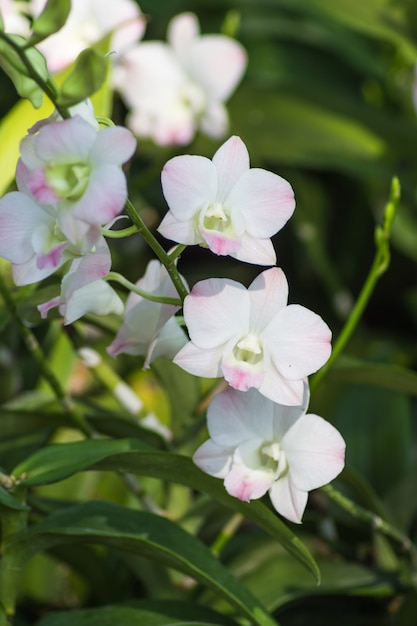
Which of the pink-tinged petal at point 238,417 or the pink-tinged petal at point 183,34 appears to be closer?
the pink-tinged petal at point 238,417

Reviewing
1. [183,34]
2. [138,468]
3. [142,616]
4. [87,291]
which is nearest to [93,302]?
[87,291]

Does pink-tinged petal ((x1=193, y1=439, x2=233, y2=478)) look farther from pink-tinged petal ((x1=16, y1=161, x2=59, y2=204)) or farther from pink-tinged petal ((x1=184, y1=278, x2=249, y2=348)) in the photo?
pink-tinged petal ((x1=16, y1=161, x2=59, y2=204))

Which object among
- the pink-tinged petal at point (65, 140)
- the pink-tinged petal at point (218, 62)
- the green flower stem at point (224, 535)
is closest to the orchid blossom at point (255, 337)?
the pink-tinged petal at point (65, 140)

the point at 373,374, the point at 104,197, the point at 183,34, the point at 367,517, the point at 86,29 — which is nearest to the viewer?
the point at 104,197

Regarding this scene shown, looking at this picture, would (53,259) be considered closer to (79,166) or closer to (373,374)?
(79,166)

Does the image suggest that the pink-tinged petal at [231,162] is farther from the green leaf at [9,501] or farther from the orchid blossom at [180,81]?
the orchid blossom at [180,81]

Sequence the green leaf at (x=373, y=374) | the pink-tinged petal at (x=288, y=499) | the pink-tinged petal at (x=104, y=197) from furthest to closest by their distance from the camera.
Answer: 1. the green leaf at (x=373, y=374)
2. the pink-tinged petal at (x=288, y=499)
3. the pink-tinged petal at (x=104, y=197)

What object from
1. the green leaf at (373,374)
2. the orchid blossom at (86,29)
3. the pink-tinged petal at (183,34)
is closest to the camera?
the green leaf at (373,374)

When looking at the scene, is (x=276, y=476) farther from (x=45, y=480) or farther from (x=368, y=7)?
(x=368, y=7)
